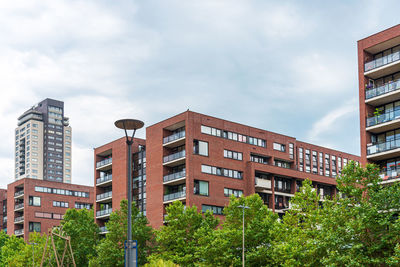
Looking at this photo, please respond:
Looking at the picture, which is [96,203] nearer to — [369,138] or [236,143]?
[236,143]

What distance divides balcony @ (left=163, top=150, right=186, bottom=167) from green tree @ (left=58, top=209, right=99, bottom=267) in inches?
523

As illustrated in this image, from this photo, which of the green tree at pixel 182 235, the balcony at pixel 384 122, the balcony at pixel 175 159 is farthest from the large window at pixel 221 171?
the balcony at pixel 384 122

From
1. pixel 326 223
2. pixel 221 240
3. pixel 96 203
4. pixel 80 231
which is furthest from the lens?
pixel 96 203

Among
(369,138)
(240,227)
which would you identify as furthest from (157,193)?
(369,138)

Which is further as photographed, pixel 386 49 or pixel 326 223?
pixel 386 49

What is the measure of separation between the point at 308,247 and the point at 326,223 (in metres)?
2.56

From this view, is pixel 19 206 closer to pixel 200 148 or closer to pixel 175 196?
pixel 175 196

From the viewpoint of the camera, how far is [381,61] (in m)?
52.2

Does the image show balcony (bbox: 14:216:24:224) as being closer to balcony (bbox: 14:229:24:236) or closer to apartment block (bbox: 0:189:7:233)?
balcony (bbox: 14:229:24:236)

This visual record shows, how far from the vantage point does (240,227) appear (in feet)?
166

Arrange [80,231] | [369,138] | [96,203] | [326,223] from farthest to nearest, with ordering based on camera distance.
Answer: [96,203] < [80,231] < [369,138] < [326,223]

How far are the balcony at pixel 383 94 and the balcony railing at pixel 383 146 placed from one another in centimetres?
441

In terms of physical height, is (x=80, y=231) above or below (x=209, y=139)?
below

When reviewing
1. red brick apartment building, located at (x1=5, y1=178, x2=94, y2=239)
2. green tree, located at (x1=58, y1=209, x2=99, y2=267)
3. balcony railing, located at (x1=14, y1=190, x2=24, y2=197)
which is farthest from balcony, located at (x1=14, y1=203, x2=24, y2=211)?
green tree, located at (x1=58, y1=209, x2=99, y2=267)
